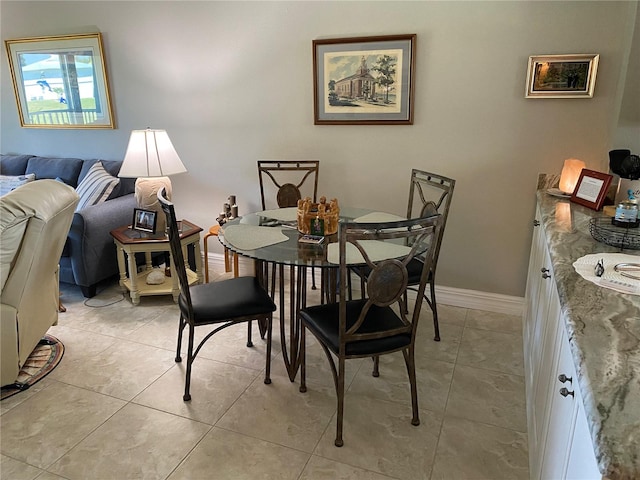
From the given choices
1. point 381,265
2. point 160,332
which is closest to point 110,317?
point 160,332

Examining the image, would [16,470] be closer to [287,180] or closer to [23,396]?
[23,396]

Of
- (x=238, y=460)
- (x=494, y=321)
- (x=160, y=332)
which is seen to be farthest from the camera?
(x=494, y=321)

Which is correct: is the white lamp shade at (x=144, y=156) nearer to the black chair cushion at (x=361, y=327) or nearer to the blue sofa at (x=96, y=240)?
the blue sofa at (x=96, y=240)

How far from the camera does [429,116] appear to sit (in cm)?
300

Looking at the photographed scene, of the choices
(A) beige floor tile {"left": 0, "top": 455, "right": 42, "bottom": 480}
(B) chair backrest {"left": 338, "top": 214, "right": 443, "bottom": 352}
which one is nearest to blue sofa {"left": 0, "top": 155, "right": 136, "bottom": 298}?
(A) beige floor tile {"left": 0, "top": 455, "right": 42, "bottom": 480}

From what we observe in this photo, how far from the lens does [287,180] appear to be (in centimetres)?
349

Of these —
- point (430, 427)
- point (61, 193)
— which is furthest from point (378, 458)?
point (61, 193)

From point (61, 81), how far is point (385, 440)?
3.98 m

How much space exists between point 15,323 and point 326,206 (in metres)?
1.58

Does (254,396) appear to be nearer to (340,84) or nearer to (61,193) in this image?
(61,193)

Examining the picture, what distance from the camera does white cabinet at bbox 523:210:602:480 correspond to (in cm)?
101

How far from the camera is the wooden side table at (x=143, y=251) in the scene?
3.16 m

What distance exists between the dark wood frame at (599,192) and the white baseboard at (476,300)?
93 centimetres

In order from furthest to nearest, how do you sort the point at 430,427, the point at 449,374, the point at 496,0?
the point at 496,0 < the point at 449,374 < the point at 430,427
